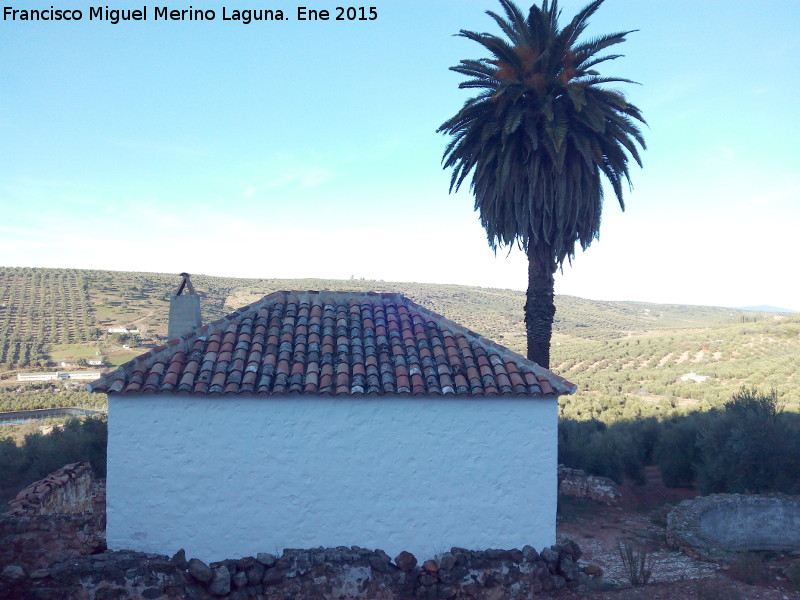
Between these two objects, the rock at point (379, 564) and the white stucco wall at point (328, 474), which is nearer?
the rock at point (379, 564)

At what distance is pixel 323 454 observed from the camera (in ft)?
28.0

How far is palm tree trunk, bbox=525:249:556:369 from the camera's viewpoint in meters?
14.7

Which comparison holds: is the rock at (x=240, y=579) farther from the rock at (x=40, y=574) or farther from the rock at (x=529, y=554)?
the rock at (x=529, y=554)

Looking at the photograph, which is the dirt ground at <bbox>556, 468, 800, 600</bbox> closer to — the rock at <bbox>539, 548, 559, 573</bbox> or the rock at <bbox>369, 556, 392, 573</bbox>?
the rock at <bbox>539, 548, 559, 573</bbox>

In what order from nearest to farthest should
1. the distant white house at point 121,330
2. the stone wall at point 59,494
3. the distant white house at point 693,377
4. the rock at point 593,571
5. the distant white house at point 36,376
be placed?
1. the rock at point 593,571
2. the stone wall at point 59,494
3. the distant white house at point 693,377
4. the distant white house at point 36,376
5. the distant white house at point 121,330

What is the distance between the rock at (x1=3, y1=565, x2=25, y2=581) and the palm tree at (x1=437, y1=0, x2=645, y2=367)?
11.8m

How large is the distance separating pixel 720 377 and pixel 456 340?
30157 millimetres

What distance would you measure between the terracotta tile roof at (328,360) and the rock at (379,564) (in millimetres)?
2486

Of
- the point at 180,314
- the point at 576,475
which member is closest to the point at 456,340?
the point at 180,314

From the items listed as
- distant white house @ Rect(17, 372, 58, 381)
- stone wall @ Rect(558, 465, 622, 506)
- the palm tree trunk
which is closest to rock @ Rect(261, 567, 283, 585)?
the palm tree trunk

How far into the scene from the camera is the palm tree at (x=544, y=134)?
13.6 meters

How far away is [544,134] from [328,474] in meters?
9.67

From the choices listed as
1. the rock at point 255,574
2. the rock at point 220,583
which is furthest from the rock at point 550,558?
the rock at point 220,583

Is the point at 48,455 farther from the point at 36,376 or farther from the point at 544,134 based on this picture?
the point at 36,376
